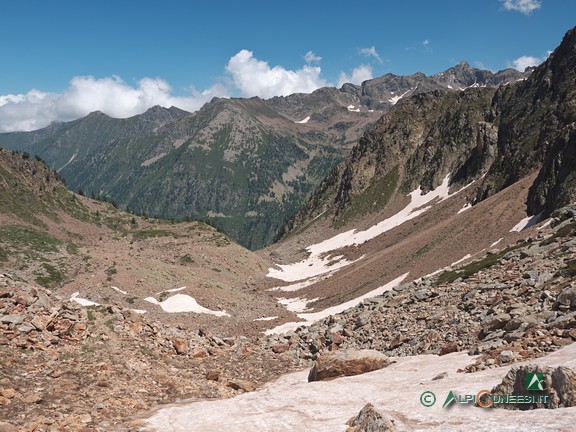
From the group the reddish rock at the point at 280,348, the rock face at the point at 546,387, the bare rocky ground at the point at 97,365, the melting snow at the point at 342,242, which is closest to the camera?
the rock face at the point at 546,387

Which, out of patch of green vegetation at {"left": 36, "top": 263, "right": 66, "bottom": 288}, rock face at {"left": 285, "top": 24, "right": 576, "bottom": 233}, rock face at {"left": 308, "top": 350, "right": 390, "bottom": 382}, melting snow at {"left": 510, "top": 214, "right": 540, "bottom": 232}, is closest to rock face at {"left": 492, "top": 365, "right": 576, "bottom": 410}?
rock face at {"left": 308, "top": 350, "right": 390, "bottom": 382}

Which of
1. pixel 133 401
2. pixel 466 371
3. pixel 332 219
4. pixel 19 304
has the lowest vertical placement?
pixel 466 371

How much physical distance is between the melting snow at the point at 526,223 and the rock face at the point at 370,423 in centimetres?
6858

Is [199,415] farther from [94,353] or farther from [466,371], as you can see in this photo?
[466,371]

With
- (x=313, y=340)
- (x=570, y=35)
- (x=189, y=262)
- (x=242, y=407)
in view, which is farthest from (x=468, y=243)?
(x=570, y=35)

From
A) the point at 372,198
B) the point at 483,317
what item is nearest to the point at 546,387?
the point at 483,317

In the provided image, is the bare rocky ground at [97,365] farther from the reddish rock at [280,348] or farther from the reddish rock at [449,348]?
the reddish rock at [449,348]

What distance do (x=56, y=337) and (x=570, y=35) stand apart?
559 ft

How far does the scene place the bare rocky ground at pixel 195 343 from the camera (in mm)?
16719

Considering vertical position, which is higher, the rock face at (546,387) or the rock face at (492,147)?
the rock face at (492,147)

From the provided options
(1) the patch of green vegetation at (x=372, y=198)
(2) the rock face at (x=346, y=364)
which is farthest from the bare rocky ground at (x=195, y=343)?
(1) the patch of green vegetation at (x=372, y=198)

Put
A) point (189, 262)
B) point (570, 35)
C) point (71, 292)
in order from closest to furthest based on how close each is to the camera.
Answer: point (71, 292), point (189, 262), point (570, 35)

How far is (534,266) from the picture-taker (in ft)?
99.3

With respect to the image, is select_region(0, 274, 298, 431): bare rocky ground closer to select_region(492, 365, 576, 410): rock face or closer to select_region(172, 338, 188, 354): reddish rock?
select_region(172, 338, 188, 354): reddish rock
